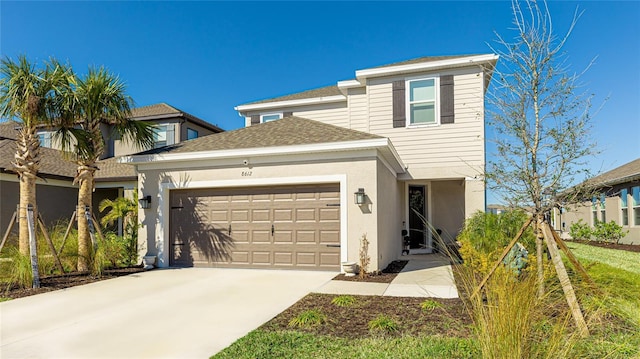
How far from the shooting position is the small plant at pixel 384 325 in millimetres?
4590

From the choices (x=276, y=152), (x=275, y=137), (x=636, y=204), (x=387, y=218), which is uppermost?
(x=275, y=137)

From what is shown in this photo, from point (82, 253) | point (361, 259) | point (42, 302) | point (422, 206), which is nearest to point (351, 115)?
point (422, 206)

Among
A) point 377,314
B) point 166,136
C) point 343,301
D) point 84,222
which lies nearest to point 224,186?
point 84,222

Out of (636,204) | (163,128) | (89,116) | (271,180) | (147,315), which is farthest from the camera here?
(163,128)

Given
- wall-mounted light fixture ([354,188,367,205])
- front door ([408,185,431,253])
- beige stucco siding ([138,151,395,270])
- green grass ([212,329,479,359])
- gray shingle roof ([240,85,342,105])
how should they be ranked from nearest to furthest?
1. green grass ([212,329,479,359])
2. wall-mounted light fixture ([354,188,367,205])
3. beige stucco siding ([138,151,395,270])
4. front door ([408,185,431,253])
5. gray shingle roof ([240,85,342,105])

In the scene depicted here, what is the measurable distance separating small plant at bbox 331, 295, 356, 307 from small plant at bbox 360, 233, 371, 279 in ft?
7.54

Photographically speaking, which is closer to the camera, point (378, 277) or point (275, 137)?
point (378, 277)

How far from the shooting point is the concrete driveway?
165 inches

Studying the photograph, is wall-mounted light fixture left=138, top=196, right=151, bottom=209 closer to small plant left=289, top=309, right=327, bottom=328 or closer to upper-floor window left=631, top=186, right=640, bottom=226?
small plant left=289, top=309, right=327, bottom=328

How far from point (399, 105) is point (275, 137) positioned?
4.64m

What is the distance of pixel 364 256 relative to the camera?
870cm

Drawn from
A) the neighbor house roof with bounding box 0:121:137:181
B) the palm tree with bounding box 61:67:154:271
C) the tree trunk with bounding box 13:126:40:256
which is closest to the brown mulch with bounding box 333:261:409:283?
the palm tree with bounding box 61:67:154:271

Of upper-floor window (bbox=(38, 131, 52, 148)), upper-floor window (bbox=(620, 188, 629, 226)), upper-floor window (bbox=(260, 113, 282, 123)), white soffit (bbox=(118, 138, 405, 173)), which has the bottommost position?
upper-floor window (bbox=(620, 188, 629, 226))

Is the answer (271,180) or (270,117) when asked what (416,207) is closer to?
(271,180)
